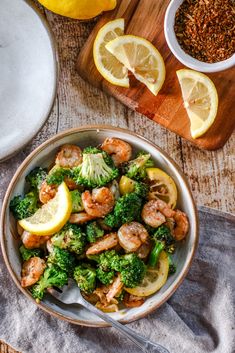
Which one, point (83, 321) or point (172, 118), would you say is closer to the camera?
point (83, 321)

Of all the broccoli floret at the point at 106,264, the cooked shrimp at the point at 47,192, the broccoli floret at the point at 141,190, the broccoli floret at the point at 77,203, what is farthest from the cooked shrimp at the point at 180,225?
the cooked shrimp at the point at 47,192

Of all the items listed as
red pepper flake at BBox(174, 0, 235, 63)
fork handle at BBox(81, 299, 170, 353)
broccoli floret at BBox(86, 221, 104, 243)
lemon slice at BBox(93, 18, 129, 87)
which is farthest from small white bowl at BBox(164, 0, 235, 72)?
fork handle at BBox(81, 299, 170, 353)

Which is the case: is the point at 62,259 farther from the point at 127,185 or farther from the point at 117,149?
the point at 117,149

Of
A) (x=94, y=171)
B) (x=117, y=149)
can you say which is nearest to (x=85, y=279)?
(x=94, y=171)

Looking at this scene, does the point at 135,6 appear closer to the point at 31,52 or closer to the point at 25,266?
the point at 31,52

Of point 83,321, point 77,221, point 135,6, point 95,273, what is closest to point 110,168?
point 77,221

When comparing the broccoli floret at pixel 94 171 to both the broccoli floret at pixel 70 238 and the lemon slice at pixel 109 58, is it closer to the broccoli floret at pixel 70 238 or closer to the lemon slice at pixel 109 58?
the broccoli floret at pixel 70 238
